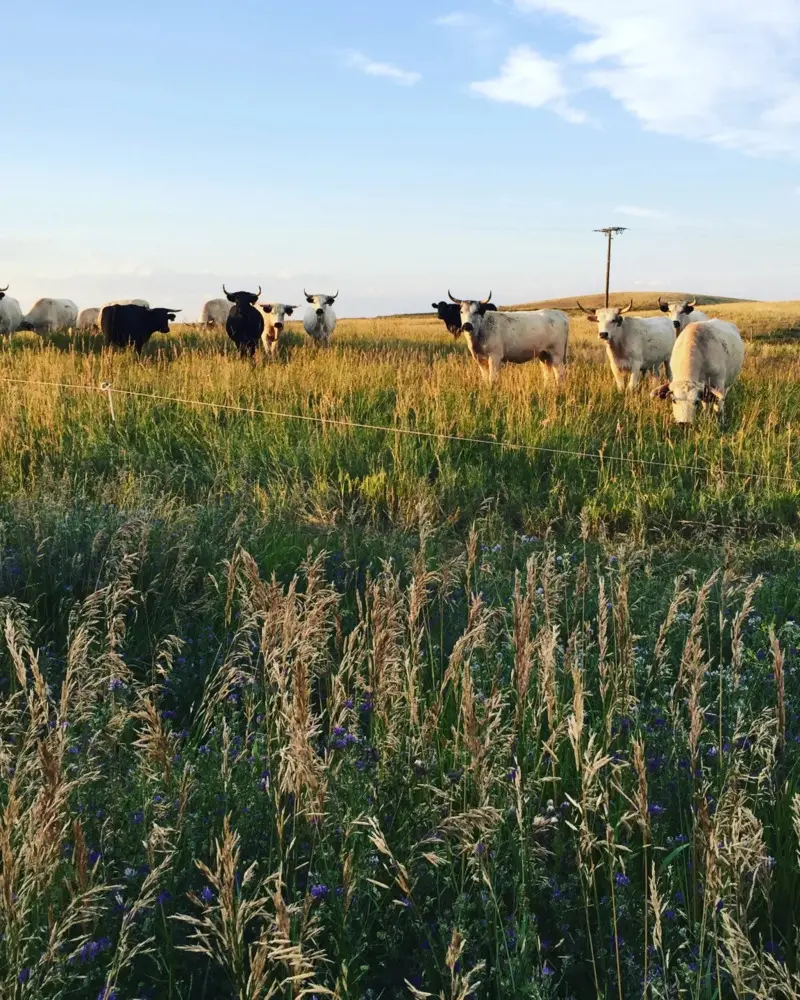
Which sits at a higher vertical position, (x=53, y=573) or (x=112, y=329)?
(x=112, y=329)

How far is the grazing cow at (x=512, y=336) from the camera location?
44.4ft

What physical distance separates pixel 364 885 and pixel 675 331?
572 inches

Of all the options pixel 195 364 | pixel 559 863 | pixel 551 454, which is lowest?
pixel 559 863

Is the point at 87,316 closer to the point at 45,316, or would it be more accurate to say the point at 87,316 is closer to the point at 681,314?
the point at 45,316

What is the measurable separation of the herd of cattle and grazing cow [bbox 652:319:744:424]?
12 mm

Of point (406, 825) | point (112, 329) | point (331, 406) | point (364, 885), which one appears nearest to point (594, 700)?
point (406, 825)

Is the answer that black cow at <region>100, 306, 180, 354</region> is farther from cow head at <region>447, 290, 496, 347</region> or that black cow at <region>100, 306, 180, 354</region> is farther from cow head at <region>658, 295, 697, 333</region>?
cow head at <region>658, 295, 697, 333</region>

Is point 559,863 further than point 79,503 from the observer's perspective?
No

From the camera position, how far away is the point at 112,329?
17.1 m

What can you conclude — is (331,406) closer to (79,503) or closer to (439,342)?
(79,503)

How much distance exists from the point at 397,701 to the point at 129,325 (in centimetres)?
1637

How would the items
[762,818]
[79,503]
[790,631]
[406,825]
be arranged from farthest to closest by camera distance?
[79,503] < [790,631] < [762,818] < [406,825]

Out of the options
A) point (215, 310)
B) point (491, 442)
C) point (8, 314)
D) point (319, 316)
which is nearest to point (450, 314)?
point (319, 316)

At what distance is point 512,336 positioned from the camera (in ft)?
45.9
